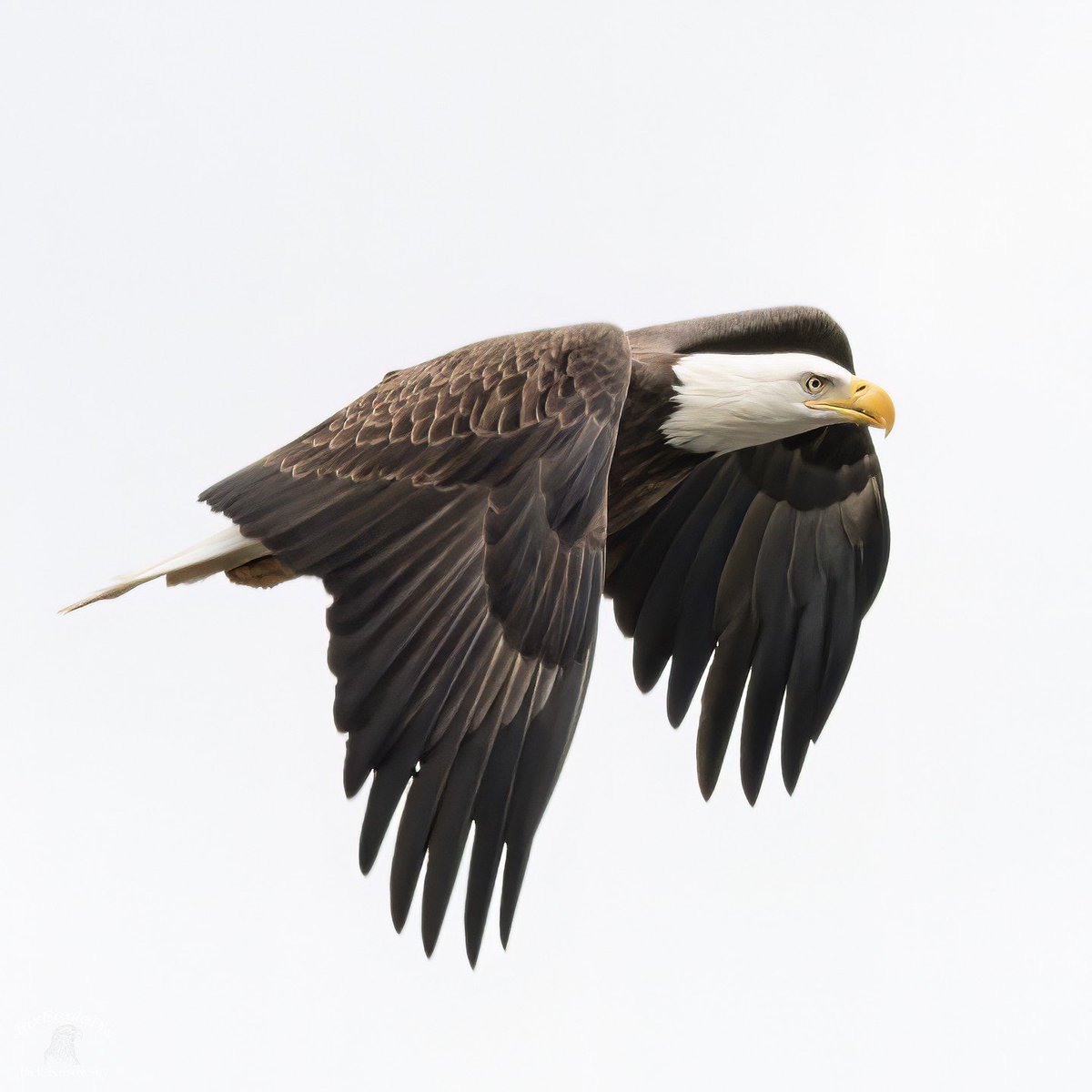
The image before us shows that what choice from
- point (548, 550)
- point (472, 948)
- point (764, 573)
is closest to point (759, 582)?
point (764, 573)

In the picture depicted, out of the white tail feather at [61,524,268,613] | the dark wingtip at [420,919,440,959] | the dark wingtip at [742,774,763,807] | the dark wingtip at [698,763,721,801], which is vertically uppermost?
the white tail feather at [61,524,268,613]

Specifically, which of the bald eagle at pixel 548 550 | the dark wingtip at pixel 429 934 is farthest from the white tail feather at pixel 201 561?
the dark wingtip at pixel 429 934

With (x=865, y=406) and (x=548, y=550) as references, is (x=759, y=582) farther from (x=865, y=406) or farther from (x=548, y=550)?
(x=548, y=550)

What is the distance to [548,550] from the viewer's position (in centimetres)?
653

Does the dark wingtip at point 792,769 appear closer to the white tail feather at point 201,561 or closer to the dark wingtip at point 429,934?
the white tail feather at point 201,561

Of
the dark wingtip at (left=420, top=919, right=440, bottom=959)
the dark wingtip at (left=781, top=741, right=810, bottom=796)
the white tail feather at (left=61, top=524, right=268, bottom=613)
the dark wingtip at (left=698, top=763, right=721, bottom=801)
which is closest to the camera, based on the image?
the dark wingtip at (left=420, top=919, right=440, bottom=959)

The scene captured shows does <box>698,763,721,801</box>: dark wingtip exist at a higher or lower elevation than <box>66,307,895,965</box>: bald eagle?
lower

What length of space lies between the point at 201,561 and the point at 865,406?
2682mm

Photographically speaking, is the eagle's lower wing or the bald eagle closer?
the bald eagle

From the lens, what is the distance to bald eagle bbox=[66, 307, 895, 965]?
6152mm

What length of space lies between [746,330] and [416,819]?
10.2 ft

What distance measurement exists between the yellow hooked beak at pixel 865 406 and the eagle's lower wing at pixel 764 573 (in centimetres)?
91

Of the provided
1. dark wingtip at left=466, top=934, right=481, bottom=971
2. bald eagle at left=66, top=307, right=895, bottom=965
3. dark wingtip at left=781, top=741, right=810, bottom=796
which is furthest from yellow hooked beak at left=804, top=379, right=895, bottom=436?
dark wingtip at left=466, top=934, right=481, bottom=971

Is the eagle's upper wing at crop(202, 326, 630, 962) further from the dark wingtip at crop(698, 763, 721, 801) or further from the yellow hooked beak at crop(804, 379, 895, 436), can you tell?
the dark wingtip at crop(698, 763, 721, 801)
